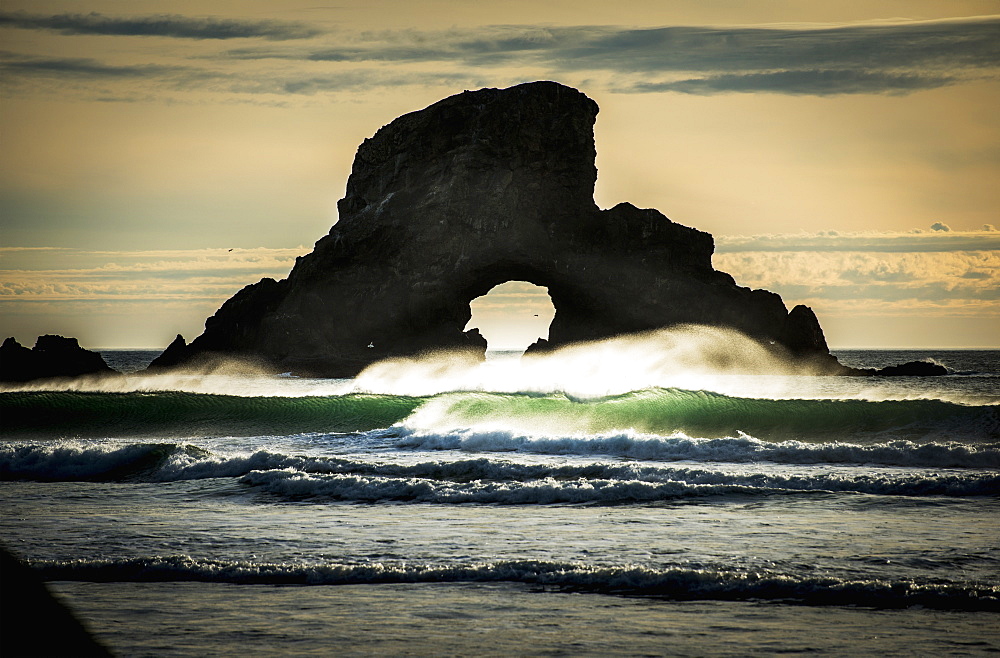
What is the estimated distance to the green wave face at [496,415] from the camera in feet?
66.9

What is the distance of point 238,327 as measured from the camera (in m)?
87.1

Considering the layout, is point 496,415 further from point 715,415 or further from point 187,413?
point 187,413

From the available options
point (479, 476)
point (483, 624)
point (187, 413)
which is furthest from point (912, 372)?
point (483, 624)

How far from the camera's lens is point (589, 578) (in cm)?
777

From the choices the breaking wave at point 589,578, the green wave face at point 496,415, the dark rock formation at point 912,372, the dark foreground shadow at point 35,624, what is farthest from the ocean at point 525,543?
the dark rock formation at point 912,372

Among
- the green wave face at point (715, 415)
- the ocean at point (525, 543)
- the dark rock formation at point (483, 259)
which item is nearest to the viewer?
the ocean at point (525, 543)

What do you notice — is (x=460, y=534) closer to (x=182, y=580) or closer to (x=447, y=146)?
(x=182, y=580)

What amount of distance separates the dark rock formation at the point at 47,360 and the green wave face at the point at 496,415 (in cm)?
4188

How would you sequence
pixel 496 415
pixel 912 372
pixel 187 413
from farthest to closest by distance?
pixel 912 372
pixel 187 413
pixel 496 415

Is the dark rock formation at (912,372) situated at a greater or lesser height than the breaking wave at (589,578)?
greater

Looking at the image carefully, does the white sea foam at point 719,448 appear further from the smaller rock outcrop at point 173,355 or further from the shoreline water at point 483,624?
the smaller rock outcrop at point 173,355

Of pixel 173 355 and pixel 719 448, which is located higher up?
pixel 173 355

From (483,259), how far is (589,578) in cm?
7218

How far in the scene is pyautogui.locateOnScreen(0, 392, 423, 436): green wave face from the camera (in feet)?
77.7
